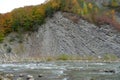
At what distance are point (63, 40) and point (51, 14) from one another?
1325 cm

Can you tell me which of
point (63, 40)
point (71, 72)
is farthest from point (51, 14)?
point (71, 72)

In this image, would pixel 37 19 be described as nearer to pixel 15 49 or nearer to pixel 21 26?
pixel 21 26

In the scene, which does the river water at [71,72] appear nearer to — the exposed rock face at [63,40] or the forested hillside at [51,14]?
the exposed rock face at [63,40]

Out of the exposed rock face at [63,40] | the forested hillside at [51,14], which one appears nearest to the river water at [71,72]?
the exposed rock face at [63,40]

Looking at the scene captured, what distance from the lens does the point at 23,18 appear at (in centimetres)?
12862

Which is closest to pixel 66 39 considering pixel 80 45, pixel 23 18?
pixel 80 45

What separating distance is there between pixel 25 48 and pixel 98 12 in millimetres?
27313

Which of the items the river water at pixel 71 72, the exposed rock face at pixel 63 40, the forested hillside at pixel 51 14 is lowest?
the exposed rock face at pixel 63 40

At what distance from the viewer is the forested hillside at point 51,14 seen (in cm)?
12325

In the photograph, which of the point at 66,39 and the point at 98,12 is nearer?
the point at 66,39

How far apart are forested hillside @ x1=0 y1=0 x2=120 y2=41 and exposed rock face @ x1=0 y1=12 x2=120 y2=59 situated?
2841 mm

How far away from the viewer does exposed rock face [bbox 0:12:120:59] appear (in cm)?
11125

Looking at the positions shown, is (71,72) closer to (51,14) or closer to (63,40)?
(63,40)

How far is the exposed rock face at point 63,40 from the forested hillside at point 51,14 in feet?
9.32
